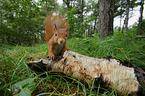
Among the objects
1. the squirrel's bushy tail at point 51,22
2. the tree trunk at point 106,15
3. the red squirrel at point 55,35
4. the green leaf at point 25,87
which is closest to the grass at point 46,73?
the green leaf at point 25,87

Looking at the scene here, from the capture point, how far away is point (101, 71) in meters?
0.67

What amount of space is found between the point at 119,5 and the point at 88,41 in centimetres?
848

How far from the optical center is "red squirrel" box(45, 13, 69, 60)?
2.94ft

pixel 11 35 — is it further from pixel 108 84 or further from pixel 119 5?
pixel 119 5

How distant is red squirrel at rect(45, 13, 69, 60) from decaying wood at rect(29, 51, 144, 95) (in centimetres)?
18

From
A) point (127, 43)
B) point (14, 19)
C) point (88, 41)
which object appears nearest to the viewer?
point (127, 43)

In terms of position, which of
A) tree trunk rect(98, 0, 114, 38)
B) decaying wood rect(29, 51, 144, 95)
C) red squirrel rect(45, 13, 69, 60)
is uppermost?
tree trunk rect(98, 0, 114, 38)

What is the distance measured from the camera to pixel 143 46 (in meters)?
1.29

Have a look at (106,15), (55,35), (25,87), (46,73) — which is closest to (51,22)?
(55,35)

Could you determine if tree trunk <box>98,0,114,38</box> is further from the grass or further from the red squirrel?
the red squirrel

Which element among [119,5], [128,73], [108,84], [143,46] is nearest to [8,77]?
[108,84]

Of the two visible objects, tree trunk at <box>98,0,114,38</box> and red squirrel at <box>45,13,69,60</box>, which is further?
tree trunk at <box>98,0,114,38</box>

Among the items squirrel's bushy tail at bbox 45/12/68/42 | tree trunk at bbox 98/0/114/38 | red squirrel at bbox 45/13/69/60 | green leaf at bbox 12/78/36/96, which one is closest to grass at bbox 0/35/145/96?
green leaf at bbox 12/78/36/96

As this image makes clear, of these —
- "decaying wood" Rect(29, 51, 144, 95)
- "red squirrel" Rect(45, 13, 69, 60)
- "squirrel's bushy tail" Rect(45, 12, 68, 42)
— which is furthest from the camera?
"squirrel's bushy tail" Rect(45, 12, 68, 42)
